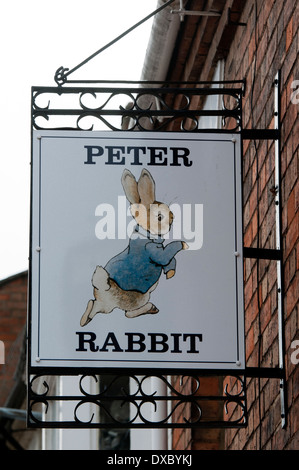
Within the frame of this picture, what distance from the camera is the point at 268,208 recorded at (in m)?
5.00

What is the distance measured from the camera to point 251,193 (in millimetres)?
5422

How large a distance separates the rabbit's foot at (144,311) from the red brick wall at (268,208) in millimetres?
543

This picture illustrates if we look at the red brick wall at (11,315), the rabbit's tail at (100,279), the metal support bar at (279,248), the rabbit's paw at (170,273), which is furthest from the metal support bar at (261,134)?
the red brick wall at (11,315)

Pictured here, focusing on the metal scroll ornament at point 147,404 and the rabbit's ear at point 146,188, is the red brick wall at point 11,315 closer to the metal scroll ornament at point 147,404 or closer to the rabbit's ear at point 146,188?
the metal scroll ornament at point 147,404

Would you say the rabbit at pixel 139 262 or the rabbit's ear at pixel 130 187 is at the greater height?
the rabbit's ear at pixel 130 187

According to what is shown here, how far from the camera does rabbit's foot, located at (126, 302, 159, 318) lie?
4.36 m

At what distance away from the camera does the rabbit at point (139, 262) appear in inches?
172

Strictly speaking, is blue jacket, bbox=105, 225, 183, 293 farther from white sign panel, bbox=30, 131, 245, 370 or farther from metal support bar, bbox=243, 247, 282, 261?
metal support bar, bbox=243, 247, 282, 261

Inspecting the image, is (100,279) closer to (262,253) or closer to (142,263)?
(142,263)

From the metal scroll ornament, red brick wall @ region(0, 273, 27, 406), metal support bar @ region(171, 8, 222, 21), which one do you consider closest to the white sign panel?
the metal scroll ornament

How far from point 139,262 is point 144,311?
20 centimetres

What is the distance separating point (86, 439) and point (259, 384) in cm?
538

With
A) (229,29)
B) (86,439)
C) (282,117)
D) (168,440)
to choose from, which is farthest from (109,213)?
(86,439)

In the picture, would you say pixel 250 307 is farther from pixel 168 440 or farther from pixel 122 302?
pixel 168 440
